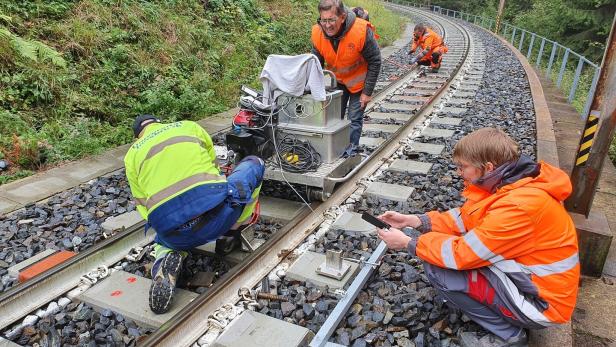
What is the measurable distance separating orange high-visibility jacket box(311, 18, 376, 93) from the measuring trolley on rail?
2.68ft

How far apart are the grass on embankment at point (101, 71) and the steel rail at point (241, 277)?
11.6ft

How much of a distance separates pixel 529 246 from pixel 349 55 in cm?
355

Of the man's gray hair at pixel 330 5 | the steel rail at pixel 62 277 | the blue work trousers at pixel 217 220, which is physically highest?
the man's gray hair at pixel 330 5

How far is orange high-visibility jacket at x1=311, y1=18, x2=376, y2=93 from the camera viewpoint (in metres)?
5.36

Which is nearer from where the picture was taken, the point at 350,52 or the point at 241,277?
the point at 241,277

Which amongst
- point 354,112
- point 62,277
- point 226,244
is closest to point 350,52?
point 354,112

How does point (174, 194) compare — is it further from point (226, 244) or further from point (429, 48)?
point (429, 48)

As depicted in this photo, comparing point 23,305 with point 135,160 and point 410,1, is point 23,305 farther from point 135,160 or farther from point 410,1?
point 410,1

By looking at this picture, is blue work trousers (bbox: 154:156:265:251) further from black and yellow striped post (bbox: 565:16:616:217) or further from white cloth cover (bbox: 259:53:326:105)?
black and yellow striped post (bbox: 565:16:616:217)

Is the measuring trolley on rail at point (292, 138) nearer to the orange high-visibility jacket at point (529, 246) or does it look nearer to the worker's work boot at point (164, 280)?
the worker's work boot at point (164, 280)

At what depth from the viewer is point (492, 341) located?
2850 mm

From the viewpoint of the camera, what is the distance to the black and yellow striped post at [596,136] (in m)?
3.59

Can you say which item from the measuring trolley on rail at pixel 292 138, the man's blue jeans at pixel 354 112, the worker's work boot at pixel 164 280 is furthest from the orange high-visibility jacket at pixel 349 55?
the worker's work boot at pixel 164 280

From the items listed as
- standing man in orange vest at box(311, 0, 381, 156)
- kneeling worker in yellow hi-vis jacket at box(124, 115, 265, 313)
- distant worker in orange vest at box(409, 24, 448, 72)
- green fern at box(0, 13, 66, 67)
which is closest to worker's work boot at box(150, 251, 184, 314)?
kneeling worker in yellow hi-vis jacket at box(124, 115, 265, 313)
